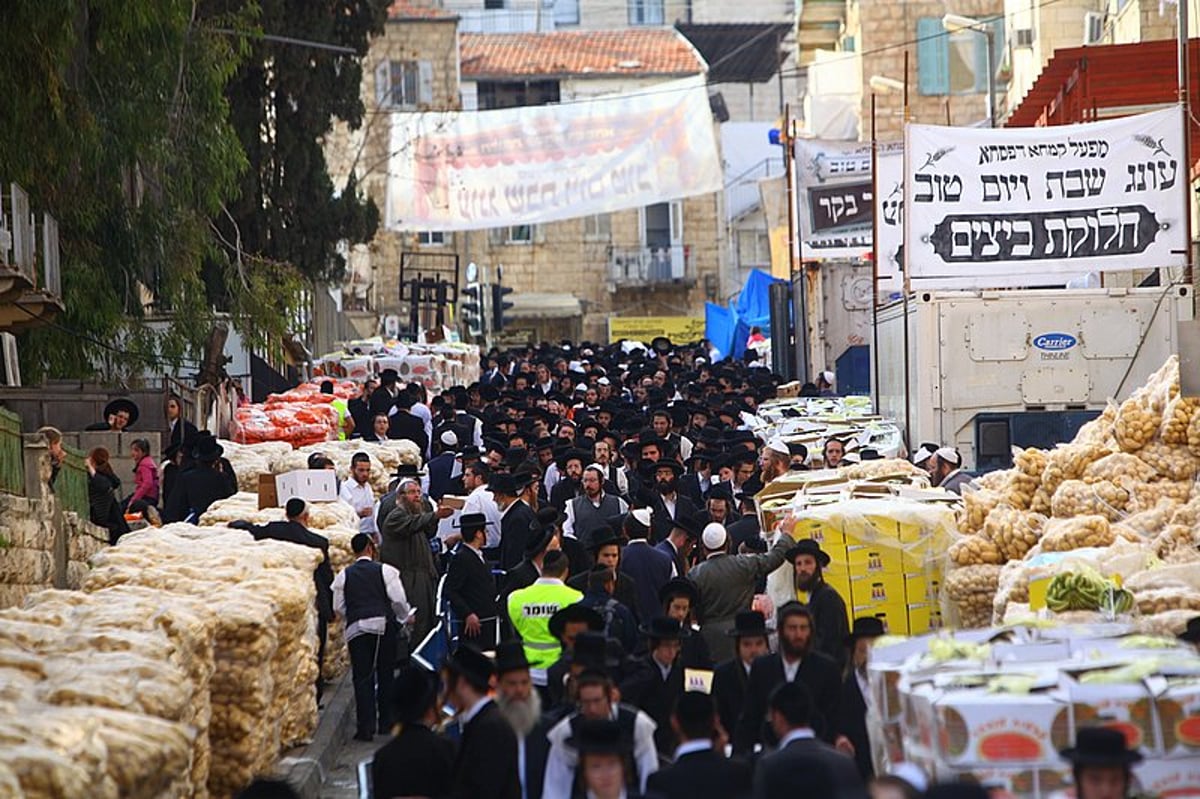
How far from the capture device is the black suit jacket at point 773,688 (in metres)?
10.3

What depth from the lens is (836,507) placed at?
15195 millimetres

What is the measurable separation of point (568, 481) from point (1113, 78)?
39.4 feet

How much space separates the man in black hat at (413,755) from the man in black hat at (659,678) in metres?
1.97

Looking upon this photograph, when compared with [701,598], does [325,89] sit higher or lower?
higher

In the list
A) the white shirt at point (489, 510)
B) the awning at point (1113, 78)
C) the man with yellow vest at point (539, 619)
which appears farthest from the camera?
the awning at point (1113, 78)

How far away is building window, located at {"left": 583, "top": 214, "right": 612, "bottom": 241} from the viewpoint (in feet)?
234

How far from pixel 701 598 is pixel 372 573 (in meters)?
2.96

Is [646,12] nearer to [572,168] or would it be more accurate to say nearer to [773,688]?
[572,168]

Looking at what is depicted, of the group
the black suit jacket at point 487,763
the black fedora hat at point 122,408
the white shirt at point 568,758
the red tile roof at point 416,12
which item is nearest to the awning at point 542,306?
the red tile roof at point 416,12

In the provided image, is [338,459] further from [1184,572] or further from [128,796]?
[128,796]

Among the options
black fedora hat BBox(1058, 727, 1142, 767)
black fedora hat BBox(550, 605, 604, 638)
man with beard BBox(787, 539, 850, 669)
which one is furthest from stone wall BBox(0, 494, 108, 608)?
black fedora hat BBox(1058, 727, 1142, 767)

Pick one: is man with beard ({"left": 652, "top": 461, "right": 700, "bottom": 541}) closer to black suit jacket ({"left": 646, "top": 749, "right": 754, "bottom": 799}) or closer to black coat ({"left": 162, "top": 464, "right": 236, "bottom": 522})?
black coat ({"left": 162, "top": 464, "right": 236, "bottom": 522})

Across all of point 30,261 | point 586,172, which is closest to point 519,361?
point 586,172

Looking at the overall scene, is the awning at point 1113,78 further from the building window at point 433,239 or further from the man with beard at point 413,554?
the building window at point 433,239
